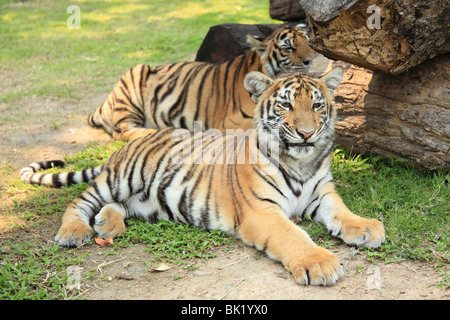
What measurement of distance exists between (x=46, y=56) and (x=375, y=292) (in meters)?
8.46

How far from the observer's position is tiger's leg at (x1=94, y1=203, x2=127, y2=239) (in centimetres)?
368

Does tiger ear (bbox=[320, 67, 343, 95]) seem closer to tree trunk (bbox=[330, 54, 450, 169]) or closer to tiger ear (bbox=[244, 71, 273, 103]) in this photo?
tiger ear (bbox=[244, 71, 273, 103])

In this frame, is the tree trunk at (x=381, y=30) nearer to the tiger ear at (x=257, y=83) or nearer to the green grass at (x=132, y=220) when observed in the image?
the tiger ear at (x=257, y=83)

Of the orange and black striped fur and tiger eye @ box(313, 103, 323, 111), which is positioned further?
the orange and black striped fur

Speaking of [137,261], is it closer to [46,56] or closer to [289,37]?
[289,37]

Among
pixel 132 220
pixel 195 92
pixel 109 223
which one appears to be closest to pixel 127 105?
pixel 195 92

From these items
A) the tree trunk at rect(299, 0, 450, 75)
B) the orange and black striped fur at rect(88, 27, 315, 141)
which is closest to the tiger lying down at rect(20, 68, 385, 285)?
the tree trunk at rect(299, 0, 450, 75)

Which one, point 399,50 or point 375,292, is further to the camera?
point 399,50

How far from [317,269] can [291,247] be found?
26cm

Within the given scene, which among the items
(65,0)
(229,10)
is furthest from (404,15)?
(65,0)

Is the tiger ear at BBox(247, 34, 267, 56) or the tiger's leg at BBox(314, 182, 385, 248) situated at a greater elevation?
the tiger ear at BBox(247, 34, 267, 56)

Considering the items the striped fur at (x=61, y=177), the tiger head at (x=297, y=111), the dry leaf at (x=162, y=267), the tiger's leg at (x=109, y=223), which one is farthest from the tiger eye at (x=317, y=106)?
the striped fur at (x=61, y=177)

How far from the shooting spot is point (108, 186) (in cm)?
405

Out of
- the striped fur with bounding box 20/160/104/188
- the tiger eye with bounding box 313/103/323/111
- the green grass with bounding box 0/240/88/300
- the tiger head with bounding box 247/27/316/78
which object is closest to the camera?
the green grass with bounding box 0/240/88/300
